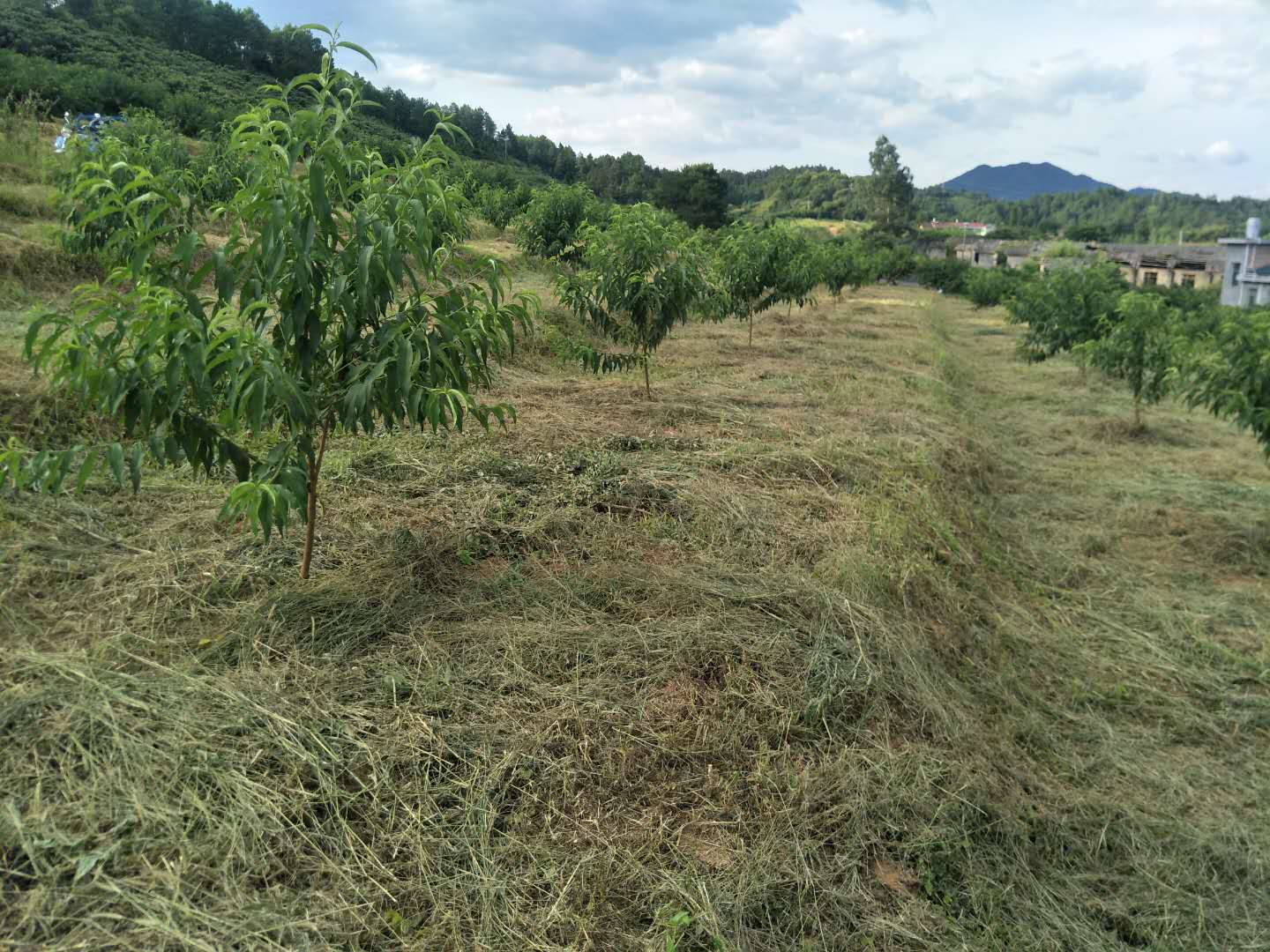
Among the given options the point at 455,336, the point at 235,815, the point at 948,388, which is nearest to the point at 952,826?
the point at 235,815

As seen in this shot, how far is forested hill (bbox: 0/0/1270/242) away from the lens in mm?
31672

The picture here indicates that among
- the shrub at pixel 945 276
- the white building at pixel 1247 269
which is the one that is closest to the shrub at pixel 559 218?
the shrub at pixel 945 276

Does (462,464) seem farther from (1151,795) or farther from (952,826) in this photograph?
(1151,795)

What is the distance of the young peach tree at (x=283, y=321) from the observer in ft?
10.5

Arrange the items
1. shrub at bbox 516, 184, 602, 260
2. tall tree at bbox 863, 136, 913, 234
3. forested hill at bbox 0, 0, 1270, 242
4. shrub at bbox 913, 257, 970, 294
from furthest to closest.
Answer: tall tree at bbox 863, 136, 913, 234
shrub at bbox 913, 257, 970, 294
forested hill at bbox 0, 0, 1270, 242
shrub at bbox 516, 184, 602, 260

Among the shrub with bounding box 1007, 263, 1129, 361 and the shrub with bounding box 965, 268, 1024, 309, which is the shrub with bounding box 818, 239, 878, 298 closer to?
the shrub with bounding box 1007, 263, 1129, 361

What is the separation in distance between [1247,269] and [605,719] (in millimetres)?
58402

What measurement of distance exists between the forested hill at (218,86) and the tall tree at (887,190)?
3.37 meters

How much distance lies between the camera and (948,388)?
1384 cm

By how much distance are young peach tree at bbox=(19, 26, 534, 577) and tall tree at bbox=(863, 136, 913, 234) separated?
86.0 meters

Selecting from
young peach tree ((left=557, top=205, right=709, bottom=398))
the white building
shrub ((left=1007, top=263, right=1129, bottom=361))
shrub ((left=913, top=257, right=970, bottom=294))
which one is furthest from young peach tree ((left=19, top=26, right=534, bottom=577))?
shrub ((left=913, top=257, right=970, bottom=294))

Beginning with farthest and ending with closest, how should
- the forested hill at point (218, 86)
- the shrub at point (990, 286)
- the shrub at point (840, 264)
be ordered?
the shrub at point (990, 286) → the forested hill at point (218, 86) → the shrub at point (840, 264)

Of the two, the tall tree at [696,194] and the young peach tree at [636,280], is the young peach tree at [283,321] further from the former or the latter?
the tall tree at [696,194]

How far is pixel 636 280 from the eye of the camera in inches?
355
